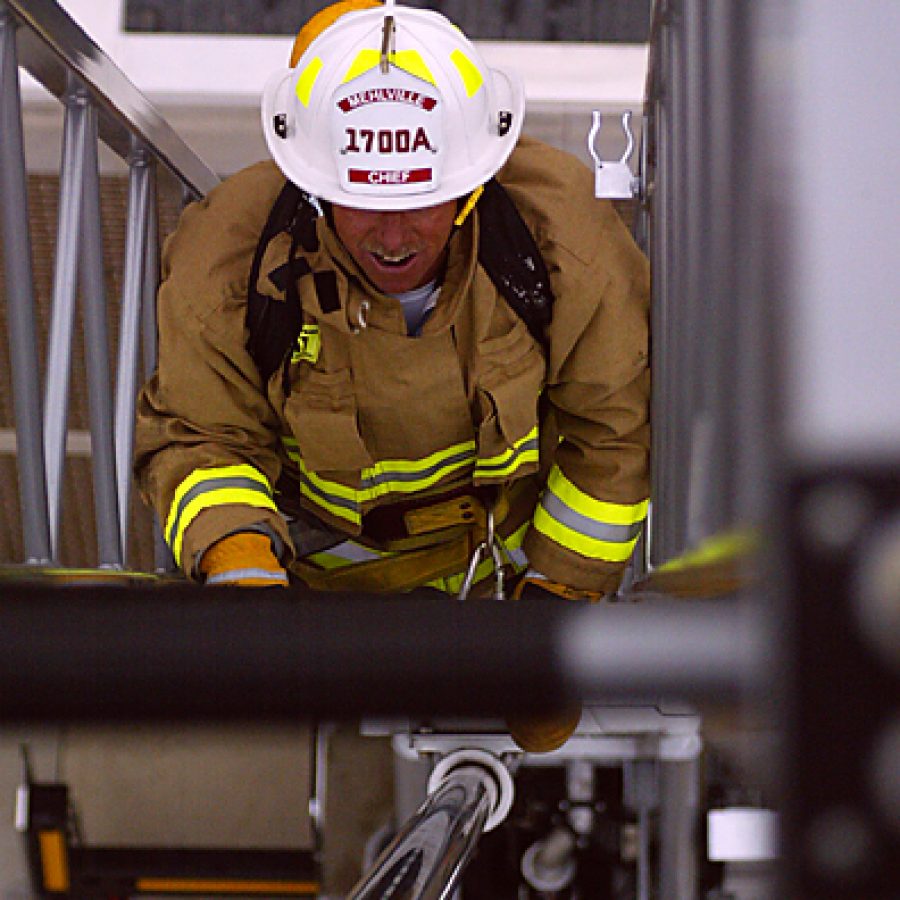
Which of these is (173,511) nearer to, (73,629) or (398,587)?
(398,587)

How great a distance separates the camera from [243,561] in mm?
1885

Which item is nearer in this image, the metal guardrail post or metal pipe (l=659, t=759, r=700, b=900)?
the metal guardrail post

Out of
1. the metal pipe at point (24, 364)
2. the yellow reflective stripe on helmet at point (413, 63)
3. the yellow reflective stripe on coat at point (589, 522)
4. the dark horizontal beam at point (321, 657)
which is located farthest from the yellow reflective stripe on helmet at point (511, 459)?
the dark horizontal beam at point (321, 657)

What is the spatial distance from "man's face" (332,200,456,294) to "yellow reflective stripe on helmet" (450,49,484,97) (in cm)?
17

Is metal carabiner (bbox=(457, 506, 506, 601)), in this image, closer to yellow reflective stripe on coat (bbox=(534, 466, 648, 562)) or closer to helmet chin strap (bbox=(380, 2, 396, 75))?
yellow reflective stripe on coat (bbox=(534, 466, 648, 562))

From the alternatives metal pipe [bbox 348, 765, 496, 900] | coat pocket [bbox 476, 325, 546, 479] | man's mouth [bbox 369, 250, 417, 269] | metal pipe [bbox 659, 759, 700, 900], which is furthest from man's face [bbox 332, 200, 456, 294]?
metal pipe [bbox 659, 759, 700, 900]

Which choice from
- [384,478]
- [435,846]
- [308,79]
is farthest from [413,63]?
[435,846]

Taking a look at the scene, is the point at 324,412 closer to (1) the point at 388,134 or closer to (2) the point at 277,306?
(2) the point at 277,306

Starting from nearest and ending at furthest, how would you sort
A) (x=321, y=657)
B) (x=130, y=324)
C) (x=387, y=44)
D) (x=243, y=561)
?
(x=321, y=657) < (x=387, y=44) < (x=243, y=561) < (x=130, y=324)

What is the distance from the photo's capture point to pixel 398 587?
2354 mm

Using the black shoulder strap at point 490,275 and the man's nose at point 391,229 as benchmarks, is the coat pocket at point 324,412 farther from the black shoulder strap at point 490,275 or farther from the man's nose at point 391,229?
the man's nose at point 391,229

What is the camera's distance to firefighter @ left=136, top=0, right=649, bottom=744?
186cm

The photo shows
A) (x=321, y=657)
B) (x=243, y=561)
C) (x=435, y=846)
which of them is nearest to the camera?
(x=321, y=657)

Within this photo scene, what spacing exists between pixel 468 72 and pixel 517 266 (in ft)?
0.92
